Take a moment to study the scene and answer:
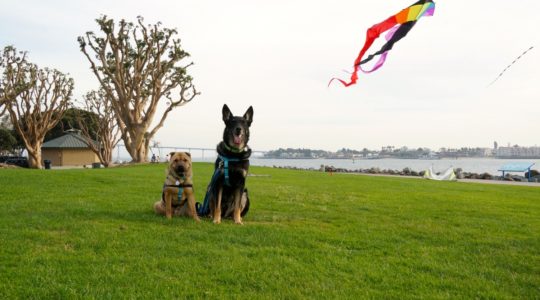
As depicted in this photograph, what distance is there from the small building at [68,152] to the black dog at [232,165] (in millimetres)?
45790

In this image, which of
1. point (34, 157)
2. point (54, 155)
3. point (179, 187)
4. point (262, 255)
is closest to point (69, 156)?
point (54, 155)

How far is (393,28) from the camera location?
827 centimetres

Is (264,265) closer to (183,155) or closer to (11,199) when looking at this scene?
(183,155)

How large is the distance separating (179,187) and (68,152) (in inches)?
1920

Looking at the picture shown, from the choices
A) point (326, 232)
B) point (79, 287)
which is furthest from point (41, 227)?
point (326, 232)

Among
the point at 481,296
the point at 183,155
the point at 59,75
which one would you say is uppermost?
the point at 59,75

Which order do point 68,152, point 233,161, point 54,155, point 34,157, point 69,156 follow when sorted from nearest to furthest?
point 233,161, point 34,157, point 54,155, point 68,152, point 69,156

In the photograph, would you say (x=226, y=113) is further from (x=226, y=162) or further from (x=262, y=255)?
(x=262, y=255)

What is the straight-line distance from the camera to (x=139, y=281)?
3.81 meters

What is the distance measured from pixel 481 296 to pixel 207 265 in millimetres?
2725

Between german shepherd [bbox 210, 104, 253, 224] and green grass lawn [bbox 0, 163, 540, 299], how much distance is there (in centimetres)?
40

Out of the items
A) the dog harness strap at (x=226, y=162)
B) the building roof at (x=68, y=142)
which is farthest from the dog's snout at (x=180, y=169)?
the building roof at (x=68, y=142)

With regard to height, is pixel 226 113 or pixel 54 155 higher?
pixel 226 113

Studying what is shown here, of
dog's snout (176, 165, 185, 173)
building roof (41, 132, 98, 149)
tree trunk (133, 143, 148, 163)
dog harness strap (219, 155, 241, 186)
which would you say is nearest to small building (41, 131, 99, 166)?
building roof (41, 132, 98, 149)
